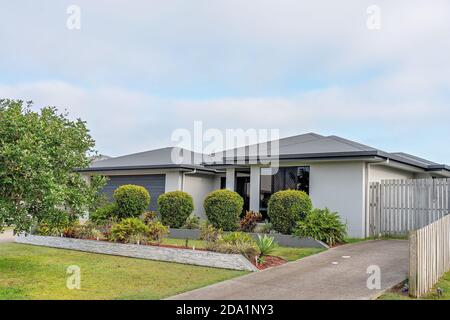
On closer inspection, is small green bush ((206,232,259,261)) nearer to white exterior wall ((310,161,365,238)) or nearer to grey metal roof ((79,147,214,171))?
white exterior wall ((310,161,365,238))

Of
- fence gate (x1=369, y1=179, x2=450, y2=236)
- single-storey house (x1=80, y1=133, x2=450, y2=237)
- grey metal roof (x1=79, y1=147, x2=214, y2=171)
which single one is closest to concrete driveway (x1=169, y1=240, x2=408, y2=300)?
fence gate (x1=369, y1=179, x2=450, y2=236)

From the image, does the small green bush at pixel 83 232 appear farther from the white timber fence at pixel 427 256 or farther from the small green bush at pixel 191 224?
the white timber fence at pixel 427 256

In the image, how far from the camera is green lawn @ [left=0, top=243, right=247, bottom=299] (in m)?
7.50

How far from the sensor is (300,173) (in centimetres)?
1653

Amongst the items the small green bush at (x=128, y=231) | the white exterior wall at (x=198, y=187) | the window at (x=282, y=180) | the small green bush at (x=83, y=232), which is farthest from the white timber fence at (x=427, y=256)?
the white exterior wall at (x=198, y=187)

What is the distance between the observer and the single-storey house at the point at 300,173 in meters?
15.0

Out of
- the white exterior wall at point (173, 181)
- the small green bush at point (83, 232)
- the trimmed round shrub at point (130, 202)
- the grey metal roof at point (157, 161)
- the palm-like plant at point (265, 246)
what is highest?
the grey metal roof at point (157, 161)

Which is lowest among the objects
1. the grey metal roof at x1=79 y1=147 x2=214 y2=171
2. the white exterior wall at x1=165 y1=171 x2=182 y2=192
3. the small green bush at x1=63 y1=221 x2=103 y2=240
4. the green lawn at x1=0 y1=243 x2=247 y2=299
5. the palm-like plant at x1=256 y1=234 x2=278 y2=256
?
the green lawn at x1=0 y1=243 x2=247 y2=299

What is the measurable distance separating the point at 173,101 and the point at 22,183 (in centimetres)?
1129

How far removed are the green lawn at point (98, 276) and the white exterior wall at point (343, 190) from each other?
A: 7.18 meters

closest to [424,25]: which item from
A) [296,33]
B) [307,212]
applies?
[296,33]

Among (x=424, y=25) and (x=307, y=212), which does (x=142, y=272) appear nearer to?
(x=307, y=212)

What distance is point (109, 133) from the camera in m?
18.3

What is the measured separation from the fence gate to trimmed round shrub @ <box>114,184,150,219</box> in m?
10.0
